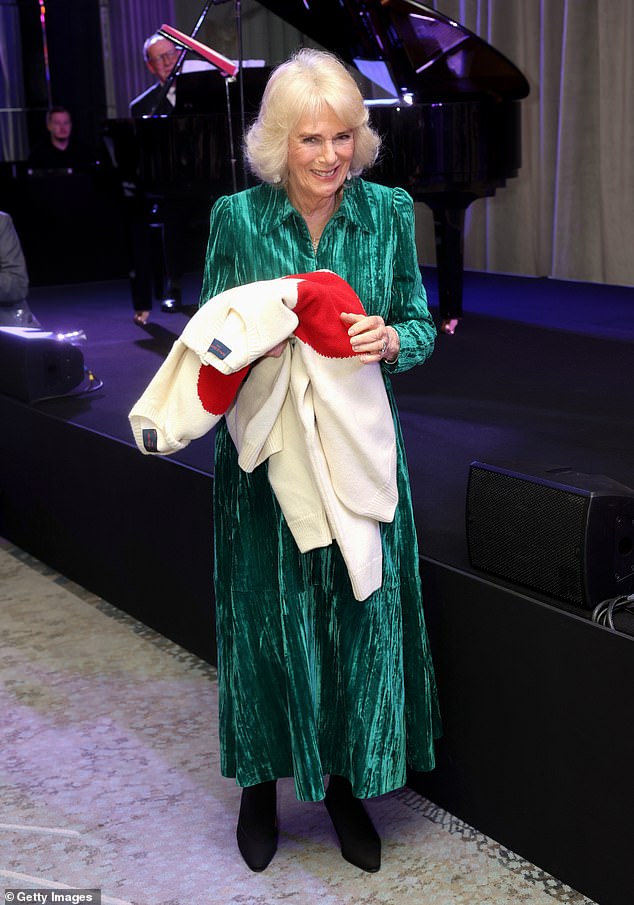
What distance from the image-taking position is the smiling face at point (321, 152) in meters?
2.14

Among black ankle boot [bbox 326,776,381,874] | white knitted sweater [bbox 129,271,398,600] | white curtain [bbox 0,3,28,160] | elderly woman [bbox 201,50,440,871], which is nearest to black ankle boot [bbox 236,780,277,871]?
elderly woman [bbox 201,50,440,871]

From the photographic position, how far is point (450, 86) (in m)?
5.42

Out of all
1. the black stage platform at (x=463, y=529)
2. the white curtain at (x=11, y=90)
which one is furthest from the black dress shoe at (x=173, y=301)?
the white curtain at (x=11, y=90)

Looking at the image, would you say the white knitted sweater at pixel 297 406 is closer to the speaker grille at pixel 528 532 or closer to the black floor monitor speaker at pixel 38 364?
the speaker grille at pixel 528 532

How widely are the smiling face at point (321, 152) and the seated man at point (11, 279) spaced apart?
2.80m

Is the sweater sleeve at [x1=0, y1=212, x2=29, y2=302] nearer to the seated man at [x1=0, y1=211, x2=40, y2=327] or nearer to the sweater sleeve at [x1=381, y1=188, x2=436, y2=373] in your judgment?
the seated man at [x1=0, y1=211, x2=40, y2=327]

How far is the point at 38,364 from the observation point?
434 centimetres

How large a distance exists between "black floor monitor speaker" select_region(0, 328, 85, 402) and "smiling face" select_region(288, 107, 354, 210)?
2.32 meters

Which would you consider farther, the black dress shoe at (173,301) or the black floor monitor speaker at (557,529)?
the black dress shoe at (173,301)

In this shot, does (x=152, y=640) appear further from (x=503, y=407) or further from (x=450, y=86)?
(x=450, y=86)

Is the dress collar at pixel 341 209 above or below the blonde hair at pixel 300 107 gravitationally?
below

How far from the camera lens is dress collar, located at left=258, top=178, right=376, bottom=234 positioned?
7.34 feet

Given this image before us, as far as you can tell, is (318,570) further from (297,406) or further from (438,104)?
(438,104)

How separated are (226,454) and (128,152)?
3911 millimetres
